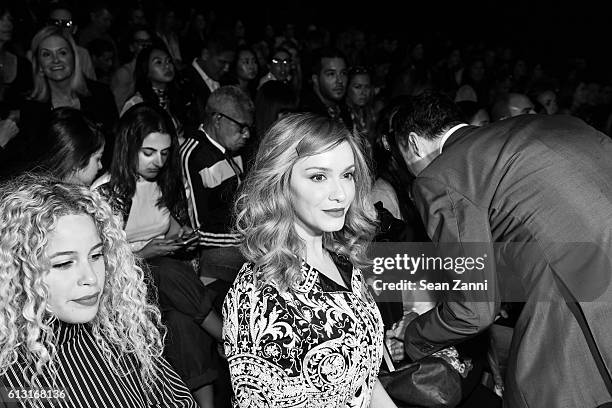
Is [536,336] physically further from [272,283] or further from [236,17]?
[236,17]

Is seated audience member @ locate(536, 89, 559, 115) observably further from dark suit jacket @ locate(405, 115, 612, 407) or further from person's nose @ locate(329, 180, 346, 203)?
person's nose @ locate(329, 180, 346, 203)

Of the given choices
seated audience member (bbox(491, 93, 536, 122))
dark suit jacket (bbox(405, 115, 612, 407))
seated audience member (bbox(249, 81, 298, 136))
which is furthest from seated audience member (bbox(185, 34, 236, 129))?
dark suit jacket (bbox(405, 115, 612, 407))

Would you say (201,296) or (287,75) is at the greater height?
(287,75)

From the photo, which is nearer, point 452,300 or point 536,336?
point 536,336

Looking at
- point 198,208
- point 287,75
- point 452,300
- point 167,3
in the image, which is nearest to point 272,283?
point 452,300

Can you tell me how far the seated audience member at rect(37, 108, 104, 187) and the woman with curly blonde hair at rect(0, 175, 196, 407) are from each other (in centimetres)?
108

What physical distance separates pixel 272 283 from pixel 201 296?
1.09 metres

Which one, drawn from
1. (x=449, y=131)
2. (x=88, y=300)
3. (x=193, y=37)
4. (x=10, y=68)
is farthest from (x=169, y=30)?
(x=88, y=300)

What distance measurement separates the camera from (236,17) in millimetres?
10680

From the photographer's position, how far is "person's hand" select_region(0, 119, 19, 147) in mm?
4266

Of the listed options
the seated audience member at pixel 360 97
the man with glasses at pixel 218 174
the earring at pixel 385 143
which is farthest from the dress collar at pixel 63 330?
the seated audience member at pixel 360 97

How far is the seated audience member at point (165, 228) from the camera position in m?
3.07

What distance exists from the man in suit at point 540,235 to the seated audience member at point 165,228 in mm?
1085
